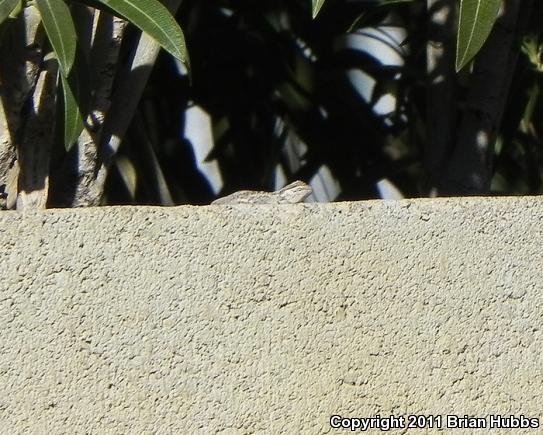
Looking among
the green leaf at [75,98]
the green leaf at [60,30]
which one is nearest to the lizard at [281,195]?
the green leaf at [75,98]

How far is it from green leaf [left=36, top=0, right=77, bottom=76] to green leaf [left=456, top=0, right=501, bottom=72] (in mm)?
659

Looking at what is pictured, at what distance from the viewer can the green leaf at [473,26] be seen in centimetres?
179

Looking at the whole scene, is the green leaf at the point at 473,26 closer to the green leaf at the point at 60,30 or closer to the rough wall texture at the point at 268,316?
the rough wall texture at the point at 268,316

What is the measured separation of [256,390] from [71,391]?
30 centimetres

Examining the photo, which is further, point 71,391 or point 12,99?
point 12,99

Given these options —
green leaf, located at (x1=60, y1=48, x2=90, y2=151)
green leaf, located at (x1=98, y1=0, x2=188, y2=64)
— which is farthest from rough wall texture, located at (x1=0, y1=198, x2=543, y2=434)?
green leaf, located at (x1=98, y1=0, x2=188, y2=64)

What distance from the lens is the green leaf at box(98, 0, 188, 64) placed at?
1815mm

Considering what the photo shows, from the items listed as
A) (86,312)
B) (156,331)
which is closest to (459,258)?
(156,331)

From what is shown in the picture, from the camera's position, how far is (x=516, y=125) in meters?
3.18

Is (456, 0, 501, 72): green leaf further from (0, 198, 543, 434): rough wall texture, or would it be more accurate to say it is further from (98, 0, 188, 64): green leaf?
(98, 0, 188, 64): green leaf

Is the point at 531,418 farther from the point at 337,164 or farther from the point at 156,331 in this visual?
the point at 337,164

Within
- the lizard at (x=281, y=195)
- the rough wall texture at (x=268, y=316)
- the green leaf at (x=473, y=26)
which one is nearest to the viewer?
the rough wall texture at (x=268, y=316)

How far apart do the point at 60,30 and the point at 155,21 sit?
171 millimetres

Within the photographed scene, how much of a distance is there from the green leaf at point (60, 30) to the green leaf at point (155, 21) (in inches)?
3.9
